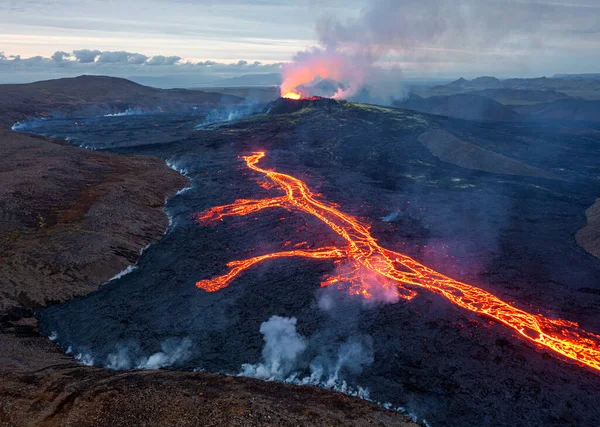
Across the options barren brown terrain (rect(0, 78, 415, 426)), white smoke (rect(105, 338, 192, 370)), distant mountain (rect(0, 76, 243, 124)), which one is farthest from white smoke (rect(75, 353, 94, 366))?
distant mountain (rect(0, 76, 243, 124))

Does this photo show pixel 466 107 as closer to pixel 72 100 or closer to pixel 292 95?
pixel 292 95

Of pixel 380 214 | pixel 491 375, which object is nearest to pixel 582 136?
pixel 380 214

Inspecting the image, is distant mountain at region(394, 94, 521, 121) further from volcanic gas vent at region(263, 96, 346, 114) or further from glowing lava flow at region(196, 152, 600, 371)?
glowing lava flow at region(196, 152, 600, 371)

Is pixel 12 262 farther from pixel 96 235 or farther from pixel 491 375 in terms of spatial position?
pixel 491 375

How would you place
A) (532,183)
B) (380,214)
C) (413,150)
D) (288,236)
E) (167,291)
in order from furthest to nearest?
(413,150), (532,183), (380,214), (288,236), (167,291)

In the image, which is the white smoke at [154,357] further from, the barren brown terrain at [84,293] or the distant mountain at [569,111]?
the distant mountain at [569,111]
